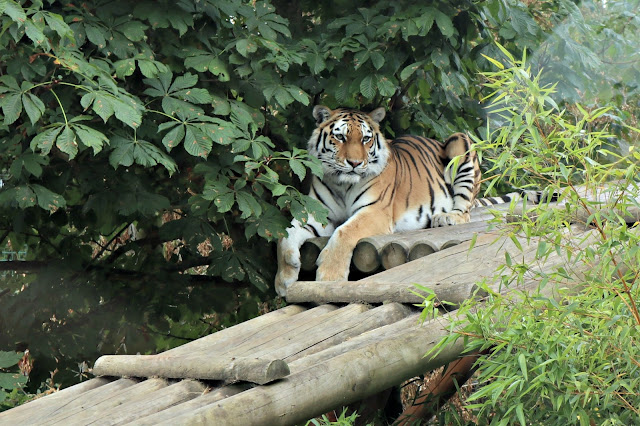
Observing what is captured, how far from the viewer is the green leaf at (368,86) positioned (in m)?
3.99

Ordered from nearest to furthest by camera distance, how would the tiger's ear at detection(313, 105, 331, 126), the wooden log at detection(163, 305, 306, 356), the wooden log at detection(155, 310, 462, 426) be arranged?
the wooden log at detection(155, 310, 462, 426)
the wooden log at detection(163, 305, 306, 356)
the tiger's ear at detection(313, 105, 331, 126)

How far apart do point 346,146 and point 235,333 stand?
5.43 feet

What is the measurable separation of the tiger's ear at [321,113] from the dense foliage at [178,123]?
17cm

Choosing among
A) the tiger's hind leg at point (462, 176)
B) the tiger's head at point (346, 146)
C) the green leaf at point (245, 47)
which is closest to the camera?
the green leaf at point (245, 47)

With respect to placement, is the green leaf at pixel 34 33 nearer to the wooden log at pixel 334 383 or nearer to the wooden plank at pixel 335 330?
the wooden plank at pixel 335 330

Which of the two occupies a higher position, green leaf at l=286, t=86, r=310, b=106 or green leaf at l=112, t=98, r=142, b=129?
green leaf at l=112, t=98, r=142, b=129

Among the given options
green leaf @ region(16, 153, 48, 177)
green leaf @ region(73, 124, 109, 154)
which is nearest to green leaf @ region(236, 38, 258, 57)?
green leaf @ region(73, 124, 109, 154)

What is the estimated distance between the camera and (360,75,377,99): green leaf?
3.99m

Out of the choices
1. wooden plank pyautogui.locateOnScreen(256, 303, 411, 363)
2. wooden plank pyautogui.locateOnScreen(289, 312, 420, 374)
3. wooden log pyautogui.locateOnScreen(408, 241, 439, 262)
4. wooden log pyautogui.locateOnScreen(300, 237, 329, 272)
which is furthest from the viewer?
wooden log pyautogui.locateOnScreen(300, 237, 329, 272)

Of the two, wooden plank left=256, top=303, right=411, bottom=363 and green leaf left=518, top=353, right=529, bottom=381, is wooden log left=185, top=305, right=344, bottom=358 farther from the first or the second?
green leaf left=518, top=353, right=529, bottom=381

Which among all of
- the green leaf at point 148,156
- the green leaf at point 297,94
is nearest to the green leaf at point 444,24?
the green leaf at point 297,94

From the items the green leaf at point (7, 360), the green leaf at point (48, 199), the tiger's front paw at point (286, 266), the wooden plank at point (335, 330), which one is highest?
the green leaf at point (48, 199)

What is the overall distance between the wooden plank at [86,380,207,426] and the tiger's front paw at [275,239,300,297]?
5.32ft

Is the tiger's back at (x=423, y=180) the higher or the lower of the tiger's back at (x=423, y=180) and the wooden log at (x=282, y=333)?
the lower
